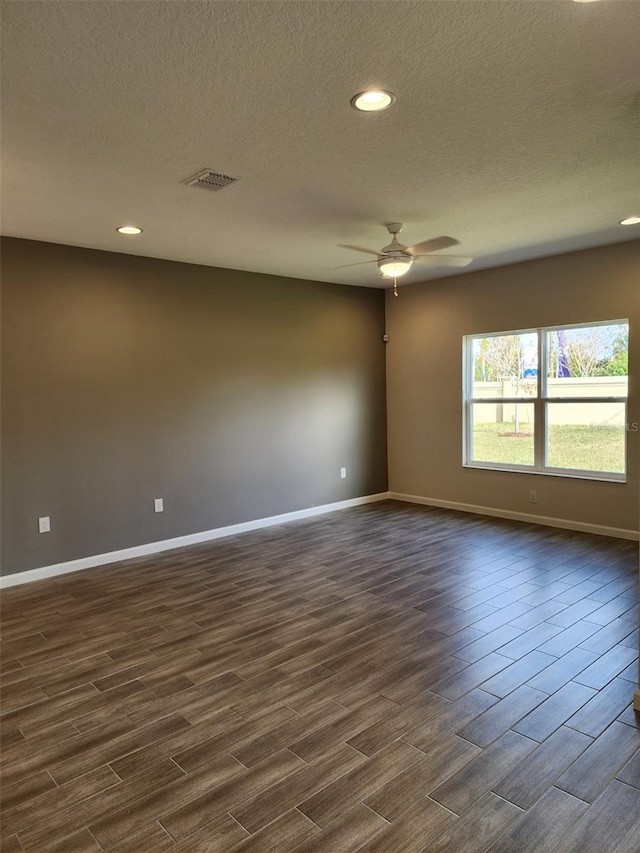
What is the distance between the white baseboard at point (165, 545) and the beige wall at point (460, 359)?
1022 millimetres

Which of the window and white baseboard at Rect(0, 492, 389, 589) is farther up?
the window

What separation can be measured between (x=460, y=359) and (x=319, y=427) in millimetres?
1790

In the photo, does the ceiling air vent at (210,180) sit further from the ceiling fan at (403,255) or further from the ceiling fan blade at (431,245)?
the ceiling fan blade at (431,245)

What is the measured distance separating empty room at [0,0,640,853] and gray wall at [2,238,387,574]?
1.2 inches

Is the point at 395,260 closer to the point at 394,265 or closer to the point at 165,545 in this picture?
the point at 394,265

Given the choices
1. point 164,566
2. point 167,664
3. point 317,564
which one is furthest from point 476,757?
point 164,566

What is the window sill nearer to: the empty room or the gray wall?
the empty room

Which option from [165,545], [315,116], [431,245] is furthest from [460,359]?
[315,116]

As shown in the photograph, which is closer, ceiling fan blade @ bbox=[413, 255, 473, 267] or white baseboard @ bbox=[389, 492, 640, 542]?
ceiling fan blade @ bbox=[413, 255, 473, 267]

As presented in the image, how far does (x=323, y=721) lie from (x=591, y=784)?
41.7 inches

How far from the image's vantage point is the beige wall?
5.01 m

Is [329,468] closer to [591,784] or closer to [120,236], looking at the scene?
[120,236]

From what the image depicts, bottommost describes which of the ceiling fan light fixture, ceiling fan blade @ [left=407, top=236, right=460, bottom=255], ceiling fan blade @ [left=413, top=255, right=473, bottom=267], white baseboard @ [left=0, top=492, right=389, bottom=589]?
white baseboard @ [left=0, top=492, right=389, bottom=589]

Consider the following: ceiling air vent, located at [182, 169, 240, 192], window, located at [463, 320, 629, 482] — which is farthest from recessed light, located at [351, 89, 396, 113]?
window, located at [463, 320, 629, 482]
